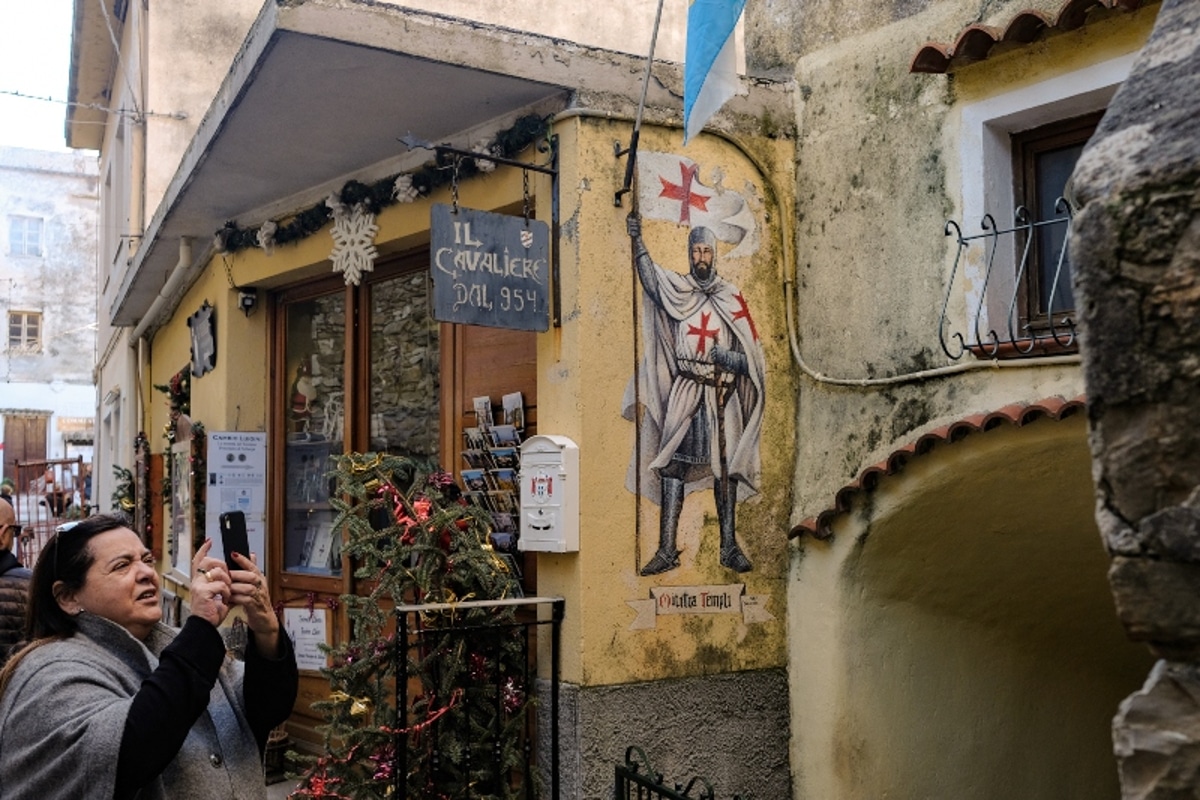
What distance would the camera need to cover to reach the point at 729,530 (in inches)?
207

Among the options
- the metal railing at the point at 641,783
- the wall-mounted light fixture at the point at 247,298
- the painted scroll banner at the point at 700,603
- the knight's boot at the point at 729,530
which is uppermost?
the wall-mounted light fixture at the point at 247,298

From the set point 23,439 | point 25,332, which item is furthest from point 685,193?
point 25,332

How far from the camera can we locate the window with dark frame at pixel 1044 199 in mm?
4590

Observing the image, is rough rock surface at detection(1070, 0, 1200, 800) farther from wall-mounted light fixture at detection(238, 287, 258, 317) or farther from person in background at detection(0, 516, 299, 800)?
wall-mounted light fixture at detection(238, 287, 258, 317)

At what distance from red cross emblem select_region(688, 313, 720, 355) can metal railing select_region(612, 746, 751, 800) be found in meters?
1.72

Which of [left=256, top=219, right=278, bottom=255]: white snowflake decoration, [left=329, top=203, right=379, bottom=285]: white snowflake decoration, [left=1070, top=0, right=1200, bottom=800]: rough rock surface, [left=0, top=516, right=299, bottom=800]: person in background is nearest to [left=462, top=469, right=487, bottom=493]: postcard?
[left=329, top=203, right=379, bottom=285]: white snowflake decoration

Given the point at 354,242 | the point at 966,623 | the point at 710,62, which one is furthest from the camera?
the point at 354,242

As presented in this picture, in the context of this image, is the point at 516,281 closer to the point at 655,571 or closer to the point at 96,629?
the point at 655,571

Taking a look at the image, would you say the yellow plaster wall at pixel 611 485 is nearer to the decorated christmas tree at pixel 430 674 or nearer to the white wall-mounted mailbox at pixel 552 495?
the white wall-mounted mailbox at pixel 552 495

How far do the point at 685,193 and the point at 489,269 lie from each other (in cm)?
99

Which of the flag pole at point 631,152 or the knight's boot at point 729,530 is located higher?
the flag pole at point 631,152

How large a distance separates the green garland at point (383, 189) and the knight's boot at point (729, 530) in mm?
1764

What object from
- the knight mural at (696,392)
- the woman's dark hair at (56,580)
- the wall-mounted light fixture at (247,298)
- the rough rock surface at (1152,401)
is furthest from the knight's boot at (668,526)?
the rough rock surface at (1152,401)

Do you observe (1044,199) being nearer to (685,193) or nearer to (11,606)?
(685,193)
